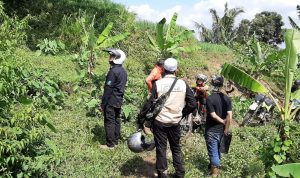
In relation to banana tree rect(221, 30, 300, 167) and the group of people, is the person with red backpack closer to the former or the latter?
the group of people

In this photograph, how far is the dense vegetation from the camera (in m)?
4.22

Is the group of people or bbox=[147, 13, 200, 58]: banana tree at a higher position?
bbox=[147, 13, 200, 58]: banana tree

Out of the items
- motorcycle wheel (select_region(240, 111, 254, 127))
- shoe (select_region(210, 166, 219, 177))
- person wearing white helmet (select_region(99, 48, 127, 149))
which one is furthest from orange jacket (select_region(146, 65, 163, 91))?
motorcycle wheel (select_region(240, 111, 254, 127))

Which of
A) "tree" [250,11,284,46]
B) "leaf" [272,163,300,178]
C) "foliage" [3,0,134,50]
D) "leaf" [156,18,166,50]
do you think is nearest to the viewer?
"leaf" [272,163,300,178]

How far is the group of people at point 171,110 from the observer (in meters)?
5.68

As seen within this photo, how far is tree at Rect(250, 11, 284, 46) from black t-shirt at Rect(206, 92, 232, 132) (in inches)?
1198

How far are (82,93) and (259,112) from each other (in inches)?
204

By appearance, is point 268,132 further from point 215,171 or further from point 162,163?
point 162,163

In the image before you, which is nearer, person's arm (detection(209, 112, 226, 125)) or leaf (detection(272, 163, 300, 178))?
leaf (detection(272, 163, 300, 178))

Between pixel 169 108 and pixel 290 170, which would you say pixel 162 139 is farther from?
pixel 290 170

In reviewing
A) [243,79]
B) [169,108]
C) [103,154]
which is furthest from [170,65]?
[103,154]

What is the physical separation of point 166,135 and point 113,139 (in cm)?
174

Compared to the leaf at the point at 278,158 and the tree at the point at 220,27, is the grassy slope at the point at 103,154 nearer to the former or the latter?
the leaf at the point at 278,158

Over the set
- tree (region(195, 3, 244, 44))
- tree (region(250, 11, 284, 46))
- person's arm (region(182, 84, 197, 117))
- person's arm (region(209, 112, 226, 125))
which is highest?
tree (region(250, 11, 284, 46))
